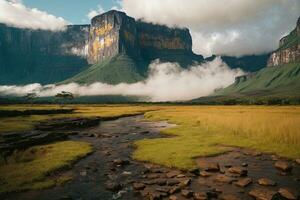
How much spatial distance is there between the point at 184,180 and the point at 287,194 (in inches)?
308

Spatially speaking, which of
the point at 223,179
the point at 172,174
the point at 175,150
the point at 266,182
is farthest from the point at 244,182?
the point at 175,150

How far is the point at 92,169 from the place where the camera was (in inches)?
1220

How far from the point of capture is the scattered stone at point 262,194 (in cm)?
2147

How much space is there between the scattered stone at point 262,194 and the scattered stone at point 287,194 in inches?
20.0

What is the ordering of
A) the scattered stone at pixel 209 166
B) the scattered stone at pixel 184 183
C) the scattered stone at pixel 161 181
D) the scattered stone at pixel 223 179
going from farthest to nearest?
the scattered stone at pixel 209 166
the scattered stone at pixel 223 179
the scattered stone at pixel 161 181
the scattered stone at pixel 184 183

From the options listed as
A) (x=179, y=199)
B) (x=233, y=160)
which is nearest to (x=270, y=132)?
(x=233, y=160)

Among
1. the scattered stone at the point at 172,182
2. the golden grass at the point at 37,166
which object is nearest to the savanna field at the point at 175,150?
the golden grass at the point at 37,166

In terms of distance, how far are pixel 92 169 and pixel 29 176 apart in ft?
19.3

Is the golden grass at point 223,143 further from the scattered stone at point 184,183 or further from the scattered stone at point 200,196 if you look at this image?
the scattered stone at point 200,196

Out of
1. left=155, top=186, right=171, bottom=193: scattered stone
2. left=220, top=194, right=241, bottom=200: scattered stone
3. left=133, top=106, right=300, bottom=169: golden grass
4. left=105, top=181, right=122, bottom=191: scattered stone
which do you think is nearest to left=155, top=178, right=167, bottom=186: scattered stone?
left=155, top=186, right=171, bottom=193: scattered stone

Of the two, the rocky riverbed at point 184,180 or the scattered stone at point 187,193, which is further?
the rocky riverbed at point 184,180

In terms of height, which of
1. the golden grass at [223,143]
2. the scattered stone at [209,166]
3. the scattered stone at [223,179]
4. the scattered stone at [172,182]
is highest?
the golden grass at [223,143]

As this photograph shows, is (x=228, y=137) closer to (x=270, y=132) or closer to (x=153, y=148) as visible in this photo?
(x=270, y=132)

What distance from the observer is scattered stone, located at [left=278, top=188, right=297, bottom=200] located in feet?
70.7
